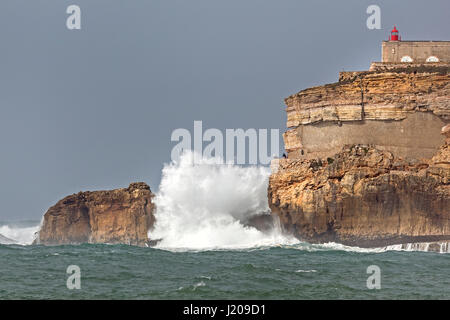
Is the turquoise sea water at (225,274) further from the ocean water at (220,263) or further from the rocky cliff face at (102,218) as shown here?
the rocky cliff face at (102,218)

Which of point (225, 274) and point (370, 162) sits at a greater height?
point (370, 162)

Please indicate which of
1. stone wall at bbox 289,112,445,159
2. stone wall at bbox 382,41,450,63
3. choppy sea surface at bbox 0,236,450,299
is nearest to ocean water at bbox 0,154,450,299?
choppy sea surface at bbox 0,236,450,299

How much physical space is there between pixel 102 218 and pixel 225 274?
16552mm

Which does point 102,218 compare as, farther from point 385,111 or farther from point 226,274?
point 226,274

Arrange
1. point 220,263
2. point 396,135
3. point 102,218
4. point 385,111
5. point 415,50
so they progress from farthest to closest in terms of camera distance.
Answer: point 415,50 < point 102,218 < point 385,111 < point 396,135 < point 220,263

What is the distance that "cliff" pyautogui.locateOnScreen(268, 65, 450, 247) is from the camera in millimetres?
33219

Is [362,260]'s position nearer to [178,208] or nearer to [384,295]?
[384,295]

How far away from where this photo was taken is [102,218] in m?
39.9

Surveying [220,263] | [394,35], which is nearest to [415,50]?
[394,35]

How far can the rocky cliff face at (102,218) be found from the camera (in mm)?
39188

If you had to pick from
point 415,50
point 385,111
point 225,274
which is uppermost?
point 415,50

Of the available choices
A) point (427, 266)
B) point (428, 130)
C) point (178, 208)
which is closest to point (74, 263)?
point (427, 266)

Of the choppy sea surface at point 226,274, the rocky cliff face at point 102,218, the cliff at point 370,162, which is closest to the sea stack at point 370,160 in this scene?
the cliff at point 370,162

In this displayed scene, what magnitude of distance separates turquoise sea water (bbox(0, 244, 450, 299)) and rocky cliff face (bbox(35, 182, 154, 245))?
6723 mm
